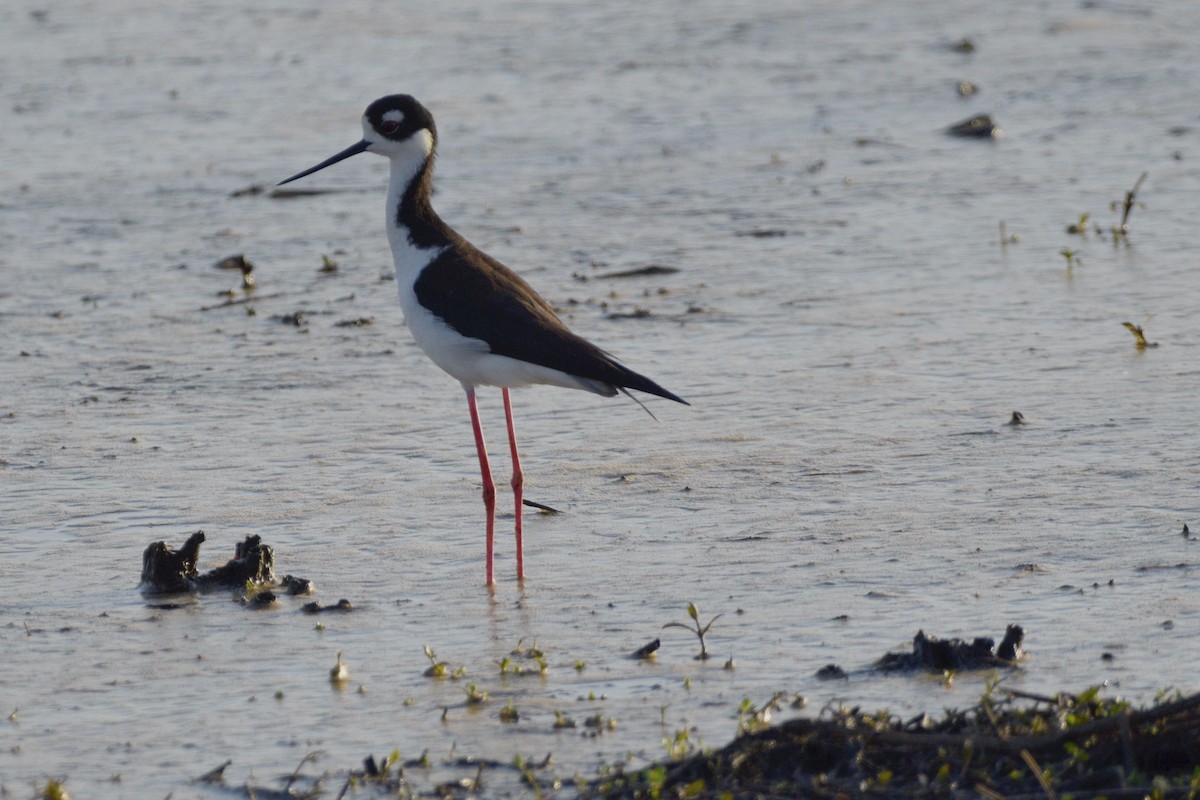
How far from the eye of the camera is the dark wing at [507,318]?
6.07m

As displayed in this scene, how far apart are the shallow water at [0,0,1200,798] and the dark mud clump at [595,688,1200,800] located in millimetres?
360

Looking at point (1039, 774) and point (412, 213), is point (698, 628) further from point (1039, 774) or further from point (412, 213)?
point (412, 213)

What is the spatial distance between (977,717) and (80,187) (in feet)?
29.4

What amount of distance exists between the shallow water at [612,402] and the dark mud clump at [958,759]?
360 millimetres

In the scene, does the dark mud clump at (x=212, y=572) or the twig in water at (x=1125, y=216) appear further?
the twig in water at (x=1125, y=216)

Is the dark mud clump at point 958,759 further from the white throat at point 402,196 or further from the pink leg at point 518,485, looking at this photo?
the white throat at point 402,196

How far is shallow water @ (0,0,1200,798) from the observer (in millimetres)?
4945

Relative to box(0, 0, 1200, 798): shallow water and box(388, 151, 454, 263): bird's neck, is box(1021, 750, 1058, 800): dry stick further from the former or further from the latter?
box(388, 151, 454, 263): bird's neck

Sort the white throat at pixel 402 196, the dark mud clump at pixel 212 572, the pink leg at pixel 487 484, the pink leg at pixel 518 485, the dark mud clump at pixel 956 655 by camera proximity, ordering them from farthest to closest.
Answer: the white throat at pixel 402 196
the pink leg at pixel 487 484
the pink leg at pixel 518 485
the dark mud clump at pixel 212 572
the dark mud clump at pixel 956 655

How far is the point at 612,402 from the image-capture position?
784 centimetres

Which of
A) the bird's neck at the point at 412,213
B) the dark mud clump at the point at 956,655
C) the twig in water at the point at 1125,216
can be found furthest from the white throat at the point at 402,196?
the twig in water at the point at 1125,216

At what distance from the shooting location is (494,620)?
5488 mm

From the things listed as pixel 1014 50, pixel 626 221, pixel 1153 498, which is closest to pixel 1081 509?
pixel 1153 498

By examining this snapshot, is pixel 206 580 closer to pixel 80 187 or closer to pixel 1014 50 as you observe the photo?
pixel 80 187
